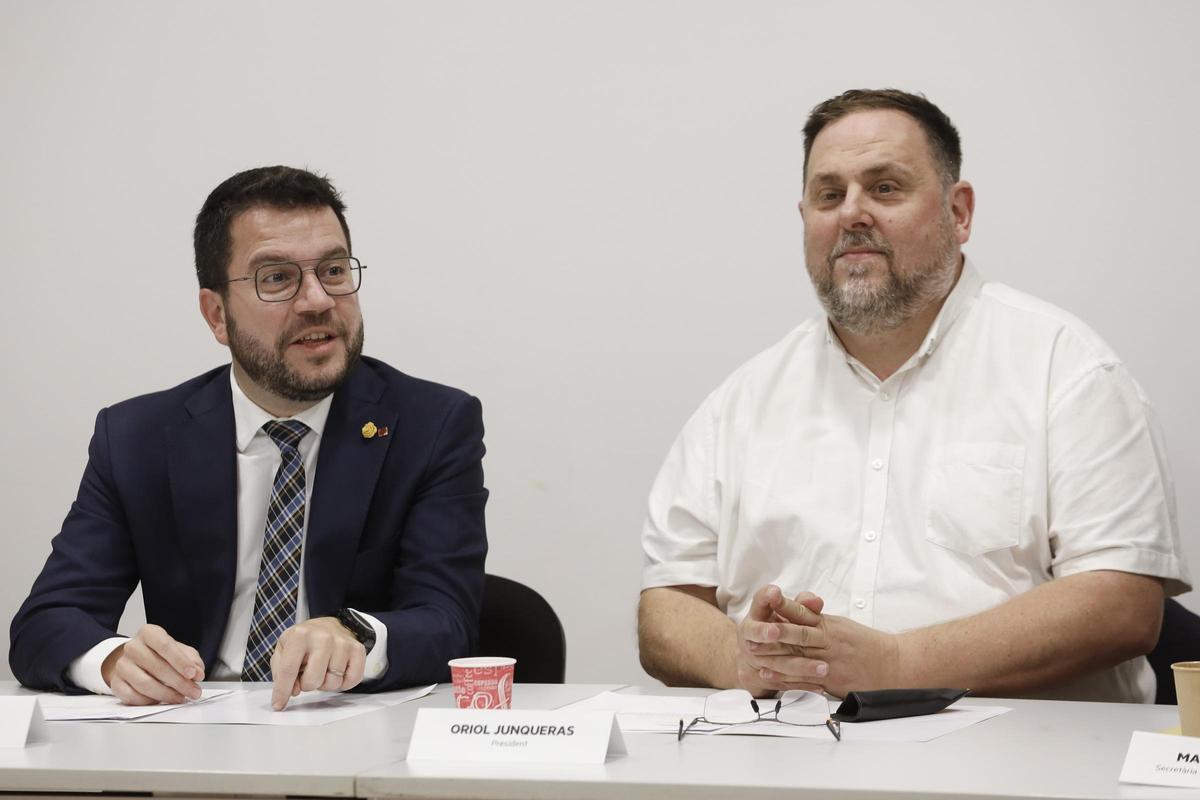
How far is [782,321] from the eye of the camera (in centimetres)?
326

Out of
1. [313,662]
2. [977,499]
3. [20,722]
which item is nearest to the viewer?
[20,722]

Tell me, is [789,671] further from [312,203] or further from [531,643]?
[312,203]

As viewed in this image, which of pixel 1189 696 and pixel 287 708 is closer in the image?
pixel 1189 696

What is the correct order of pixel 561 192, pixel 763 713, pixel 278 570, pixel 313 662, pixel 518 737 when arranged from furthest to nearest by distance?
pixel 561 192 → pixel 278 570 → pixel 313 662 → pixel 763 713 → pixel 518 737

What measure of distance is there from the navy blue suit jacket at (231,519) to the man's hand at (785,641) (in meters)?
0.61

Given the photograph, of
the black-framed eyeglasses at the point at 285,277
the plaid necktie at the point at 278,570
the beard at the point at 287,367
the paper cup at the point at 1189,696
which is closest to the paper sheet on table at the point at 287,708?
the plaid necktie at the point at 278,570

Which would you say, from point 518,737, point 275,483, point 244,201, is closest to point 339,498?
point 275,483

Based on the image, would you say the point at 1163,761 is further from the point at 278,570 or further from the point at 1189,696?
the point at 278,570

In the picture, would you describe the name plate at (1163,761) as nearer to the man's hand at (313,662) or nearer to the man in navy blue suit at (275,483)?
the man's hand at (313,662)

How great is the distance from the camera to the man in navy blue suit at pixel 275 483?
2471 mm

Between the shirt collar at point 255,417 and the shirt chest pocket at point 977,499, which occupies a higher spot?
the shirt collar at point 255,417

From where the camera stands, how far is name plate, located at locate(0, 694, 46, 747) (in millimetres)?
1646

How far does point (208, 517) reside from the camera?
2.51 meters

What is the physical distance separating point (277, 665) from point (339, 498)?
64 cm
